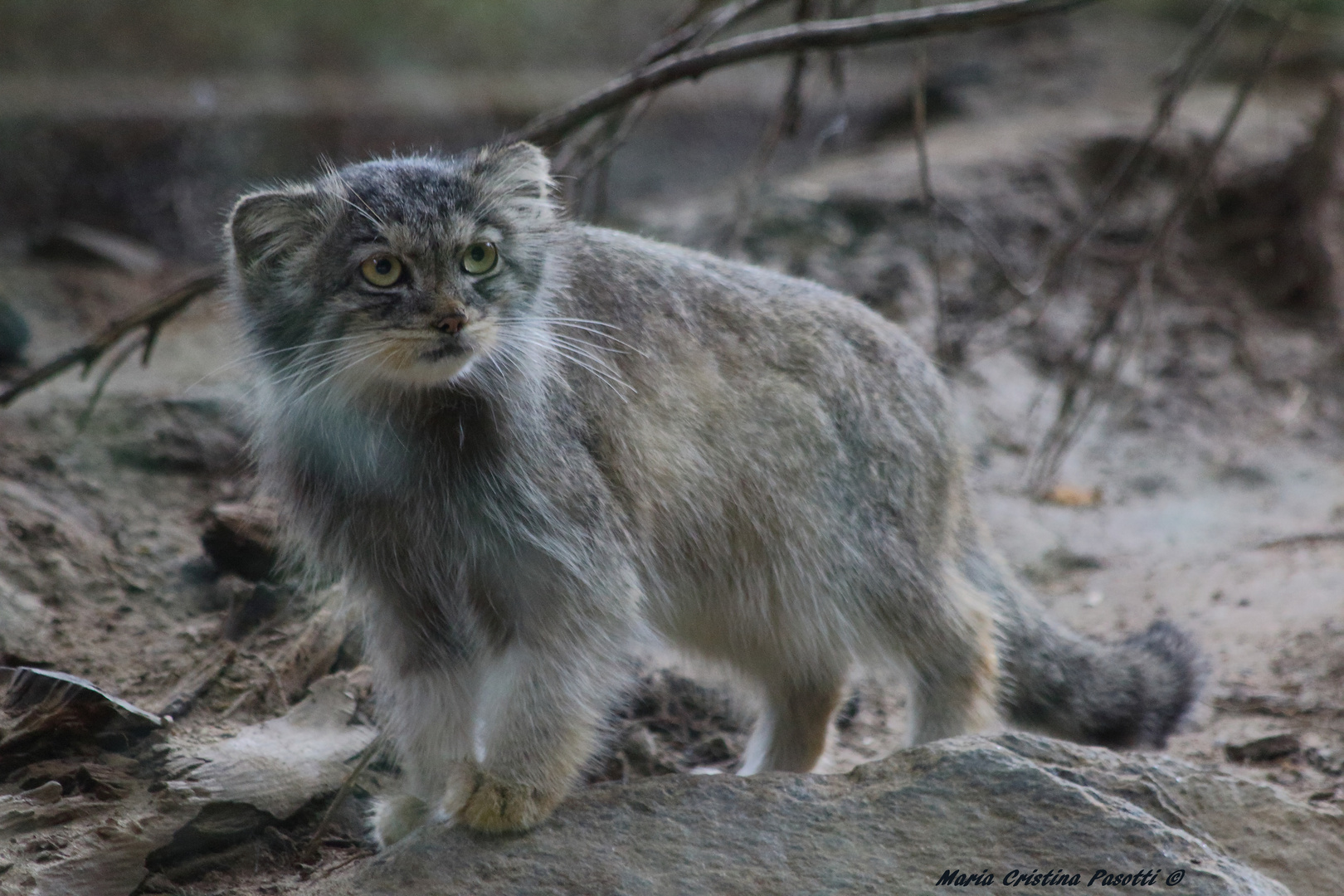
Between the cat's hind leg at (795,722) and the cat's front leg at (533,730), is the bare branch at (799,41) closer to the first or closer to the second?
the cat's front leg at (533,730)

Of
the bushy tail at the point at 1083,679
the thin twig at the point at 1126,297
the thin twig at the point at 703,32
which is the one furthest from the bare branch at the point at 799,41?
the bushy tail at the point at 1083,679

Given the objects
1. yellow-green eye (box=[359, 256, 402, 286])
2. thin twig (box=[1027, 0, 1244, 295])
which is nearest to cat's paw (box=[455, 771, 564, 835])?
yellow-green eye (box=[359, 256, 402, 286])

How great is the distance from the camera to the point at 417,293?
10.3 feet

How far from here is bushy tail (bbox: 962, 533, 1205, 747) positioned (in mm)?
4309

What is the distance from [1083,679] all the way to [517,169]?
2.57m

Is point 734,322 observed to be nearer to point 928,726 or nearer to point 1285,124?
point 928,726

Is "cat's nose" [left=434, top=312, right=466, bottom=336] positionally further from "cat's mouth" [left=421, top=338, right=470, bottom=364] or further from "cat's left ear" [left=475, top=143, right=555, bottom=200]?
"cat's left ear" [left=475, top=143, right=555, bottom=200]

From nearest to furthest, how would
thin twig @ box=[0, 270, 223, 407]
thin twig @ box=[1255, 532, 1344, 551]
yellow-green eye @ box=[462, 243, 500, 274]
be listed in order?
yellow-green eye @ box=[462, 243, 500, 274] → thin twig @ box=[0, 270, 223, 407] → thin twig @ box=[1255, 532, 1344, 551]

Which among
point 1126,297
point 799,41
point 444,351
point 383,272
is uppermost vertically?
point 799,41

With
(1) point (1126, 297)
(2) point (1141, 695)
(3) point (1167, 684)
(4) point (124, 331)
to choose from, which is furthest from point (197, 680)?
(1) point (1126, 297)

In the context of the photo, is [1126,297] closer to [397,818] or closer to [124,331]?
[397,818]

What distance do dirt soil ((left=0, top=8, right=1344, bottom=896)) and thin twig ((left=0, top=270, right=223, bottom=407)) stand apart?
0.41 meters

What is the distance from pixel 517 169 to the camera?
3.57 metres

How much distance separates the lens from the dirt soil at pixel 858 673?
12.8ft
